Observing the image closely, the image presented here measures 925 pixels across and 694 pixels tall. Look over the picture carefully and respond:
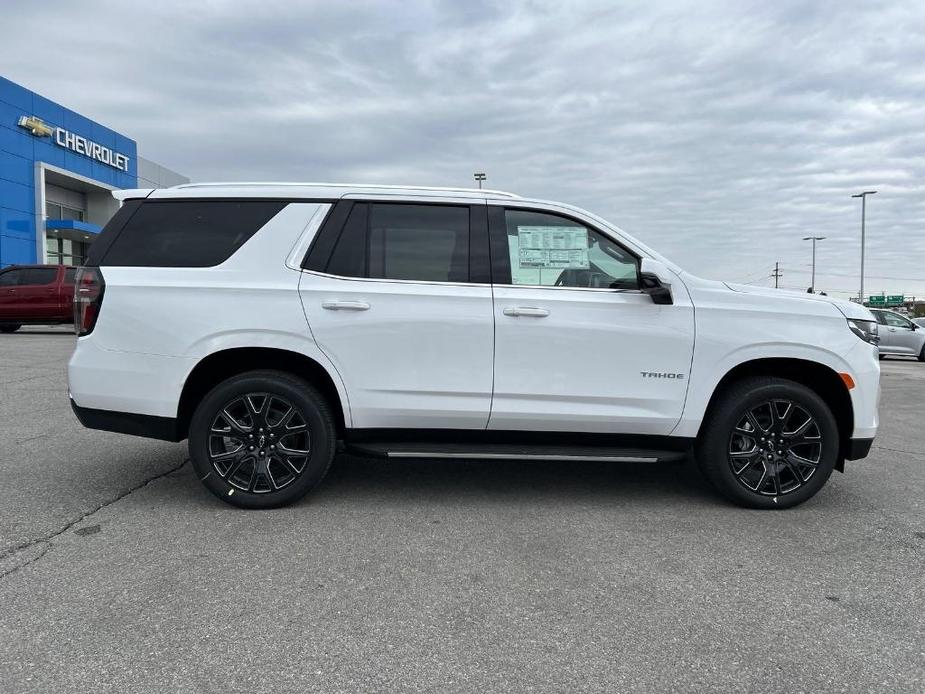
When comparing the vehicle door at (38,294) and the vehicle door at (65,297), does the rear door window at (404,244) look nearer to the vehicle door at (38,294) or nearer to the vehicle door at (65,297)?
the vehicle door at (65,297)

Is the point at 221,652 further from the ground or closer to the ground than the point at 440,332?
closer to the ground

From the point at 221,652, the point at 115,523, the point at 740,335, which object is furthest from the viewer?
the point at 740,335

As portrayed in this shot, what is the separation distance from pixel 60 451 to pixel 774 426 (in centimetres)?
533

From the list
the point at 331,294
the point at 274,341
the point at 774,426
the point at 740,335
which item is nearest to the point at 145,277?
the point at 274,341

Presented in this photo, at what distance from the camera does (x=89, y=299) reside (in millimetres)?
3992

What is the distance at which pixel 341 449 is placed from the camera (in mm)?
4273

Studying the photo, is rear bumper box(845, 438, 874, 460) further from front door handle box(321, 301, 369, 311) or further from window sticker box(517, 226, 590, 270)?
front door handle box(321, 301, 369, 311)

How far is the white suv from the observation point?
3988 millimetres

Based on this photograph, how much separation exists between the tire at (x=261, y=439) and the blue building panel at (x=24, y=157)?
29.7m

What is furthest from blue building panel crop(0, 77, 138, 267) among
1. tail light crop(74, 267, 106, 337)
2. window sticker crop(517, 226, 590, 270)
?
window sticker crop(517, 226, 590, 270)

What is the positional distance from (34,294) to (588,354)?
18373 mm

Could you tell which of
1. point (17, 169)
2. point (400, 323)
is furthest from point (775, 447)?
point (17, 169)

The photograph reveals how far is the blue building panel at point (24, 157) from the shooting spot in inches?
1081

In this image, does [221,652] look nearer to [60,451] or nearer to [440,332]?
[440,332]
